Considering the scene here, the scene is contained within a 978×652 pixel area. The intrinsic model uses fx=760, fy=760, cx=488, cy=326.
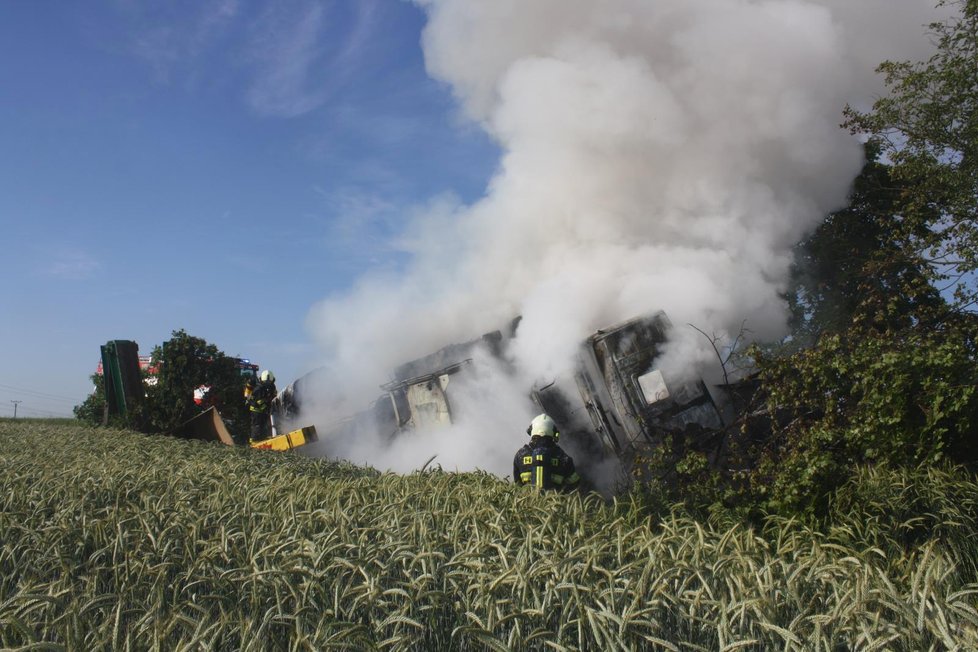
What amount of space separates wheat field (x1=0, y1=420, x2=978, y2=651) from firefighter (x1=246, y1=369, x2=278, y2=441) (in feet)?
31.9

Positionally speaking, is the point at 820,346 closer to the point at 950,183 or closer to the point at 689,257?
the point at 689,257

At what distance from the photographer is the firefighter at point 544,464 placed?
6148 millimetres

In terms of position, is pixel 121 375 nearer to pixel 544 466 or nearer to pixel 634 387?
pixel 634 387

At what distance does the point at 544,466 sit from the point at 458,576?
3312mm

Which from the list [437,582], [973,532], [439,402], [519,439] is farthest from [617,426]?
[437,582]

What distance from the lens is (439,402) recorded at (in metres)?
11.0

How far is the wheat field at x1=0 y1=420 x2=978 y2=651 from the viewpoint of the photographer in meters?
2.41

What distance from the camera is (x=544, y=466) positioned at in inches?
243

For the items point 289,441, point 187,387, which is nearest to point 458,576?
point 289,441

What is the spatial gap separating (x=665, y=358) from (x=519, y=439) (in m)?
2.28

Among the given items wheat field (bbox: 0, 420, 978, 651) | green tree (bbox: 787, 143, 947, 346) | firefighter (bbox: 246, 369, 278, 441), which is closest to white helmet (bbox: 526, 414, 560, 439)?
wheat field (bbox: 0, 420, 978, 651)

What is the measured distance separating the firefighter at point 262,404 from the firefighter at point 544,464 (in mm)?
9037

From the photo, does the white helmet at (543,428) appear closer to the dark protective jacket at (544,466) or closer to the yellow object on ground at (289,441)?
the dark protective jacket at (544,466)

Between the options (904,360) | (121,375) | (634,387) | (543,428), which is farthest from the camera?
(121,375)
